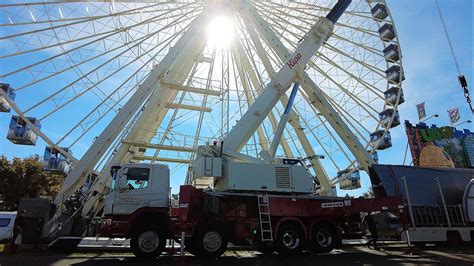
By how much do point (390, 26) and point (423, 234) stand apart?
51.9ft

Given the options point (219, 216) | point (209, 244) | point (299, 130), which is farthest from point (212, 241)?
point (299, 130)

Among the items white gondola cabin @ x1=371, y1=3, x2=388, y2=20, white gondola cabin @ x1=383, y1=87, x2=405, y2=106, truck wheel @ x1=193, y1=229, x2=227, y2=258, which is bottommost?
truck wheel @ x1=193, y1=229, x2=227, y2=258

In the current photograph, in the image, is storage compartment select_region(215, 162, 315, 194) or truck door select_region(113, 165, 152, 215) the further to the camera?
storage compartment select_region(215, 162, 315, 194)

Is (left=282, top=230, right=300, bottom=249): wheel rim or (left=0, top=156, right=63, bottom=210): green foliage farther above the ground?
(left=0, top=156, right=63, bottom=210): green foliage

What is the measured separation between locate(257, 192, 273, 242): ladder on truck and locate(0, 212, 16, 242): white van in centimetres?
1607

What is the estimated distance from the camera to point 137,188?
11.5m

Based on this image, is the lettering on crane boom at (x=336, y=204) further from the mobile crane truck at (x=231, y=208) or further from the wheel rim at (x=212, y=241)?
the wheel rim at (x=212, y=241)

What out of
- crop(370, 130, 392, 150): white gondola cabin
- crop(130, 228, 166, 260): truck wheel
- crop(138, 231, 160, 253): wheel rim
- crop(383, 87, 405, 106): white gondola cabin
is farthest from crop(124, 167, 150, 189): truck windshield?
crop(383, 87, 405, 106): white gondola cabin

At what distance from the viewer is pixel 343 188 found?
83.7 feet

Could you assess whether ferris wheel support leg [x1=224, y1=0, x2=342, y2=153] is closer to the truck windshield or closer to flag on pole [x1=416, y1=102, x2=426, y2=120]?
the truck windshield

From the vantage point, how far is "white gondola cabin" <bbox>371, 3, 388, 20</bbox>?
24.0 m

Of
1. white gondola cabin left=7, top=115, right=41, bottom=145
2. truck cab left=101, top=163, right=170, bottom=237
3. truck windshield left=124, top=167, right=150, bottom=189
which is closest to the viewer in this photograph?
truck cab left=101, top=163, right=170, bottom=237

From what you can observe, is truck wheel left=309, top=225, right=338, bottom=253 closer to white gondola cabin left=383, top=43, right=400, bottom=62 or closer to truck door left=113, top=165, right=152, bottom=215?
truck door left=113, top=165, right=152, bottom=215

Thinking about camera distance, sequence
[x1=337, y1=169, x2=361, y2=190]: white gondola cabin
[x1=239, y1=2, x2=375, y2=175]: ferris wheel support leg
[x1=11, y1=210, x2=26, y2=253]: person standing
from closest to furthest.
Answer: [x1=11, y1=210, x2=26, y2=253]: person standing, [x1=239, y1=2, x2=375, y2=175]: ferris wheel support leg, [x1=337, y1=169, x2=361, y2=190]: white gondola cabin
